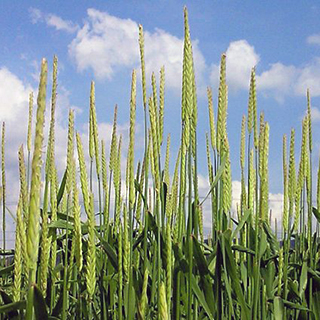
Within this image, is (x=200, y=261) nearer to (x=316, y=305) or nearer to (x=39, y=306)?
(x=39, y=306)

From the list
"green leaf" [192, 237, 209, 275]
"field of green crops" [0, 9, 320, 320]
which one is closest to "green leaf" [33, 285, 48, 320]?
"field of green crops" [0, 9, 320, 320]

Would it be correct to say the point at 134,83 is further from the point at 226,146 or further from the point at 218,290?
the point at 218,290

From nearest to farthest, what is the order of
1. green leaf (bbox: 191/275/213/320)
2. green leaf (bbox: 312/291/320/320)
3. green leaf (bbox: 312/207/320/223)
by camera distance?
green leaf (bbox: 191/275/213/320) < green leaf (bbox: 312/291/320/320) < green leaf (bbox: 312/207/320/223)

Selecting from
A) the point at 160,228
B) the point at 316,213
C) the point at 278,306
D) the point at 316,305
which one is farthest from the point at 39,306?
the point at 316,213

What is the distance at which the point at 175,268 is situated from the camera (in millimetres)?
1130

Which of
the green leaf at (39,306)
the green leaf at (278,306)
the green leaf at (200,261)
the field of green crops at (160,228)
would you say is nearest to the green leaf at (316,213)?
the field of green crops at (160,228)

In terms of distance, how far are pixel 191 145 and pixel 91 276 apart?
33 centimetres

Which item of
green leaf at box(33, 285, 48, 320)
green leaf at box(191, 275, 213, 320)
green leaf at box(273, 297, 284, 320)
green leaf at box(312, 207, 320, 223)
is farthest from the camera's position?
green leaf at box(312, 207, 320, 223)

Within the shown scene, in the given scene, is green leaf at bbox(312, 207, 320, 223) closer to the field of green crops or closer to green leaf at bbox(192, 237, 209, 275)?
the field of green crops

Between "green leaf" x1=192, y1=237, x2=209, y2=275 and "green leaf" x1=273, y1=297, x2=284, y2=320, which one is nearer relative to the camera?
"green leaf" x1=192, y1=237, x2=209, y2=275

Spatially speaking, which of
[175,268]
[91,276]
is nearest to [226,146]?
[175,268]

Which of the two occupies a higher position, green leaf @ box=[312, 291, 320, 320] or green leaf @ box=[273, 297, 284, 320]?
green leaf @ box=[273, 297, 284, 320]

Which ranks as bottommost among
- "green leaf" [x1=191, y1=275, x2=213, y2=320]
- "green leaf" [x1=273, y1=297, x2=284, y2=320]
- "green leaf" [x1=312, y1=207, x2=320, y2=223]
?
"green leaf" [x1=273, y1=297, x2=284, y2=320]

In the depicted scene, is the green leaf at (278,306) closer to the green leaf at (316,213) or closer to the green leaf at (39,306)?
the green leaf at (316,213)
